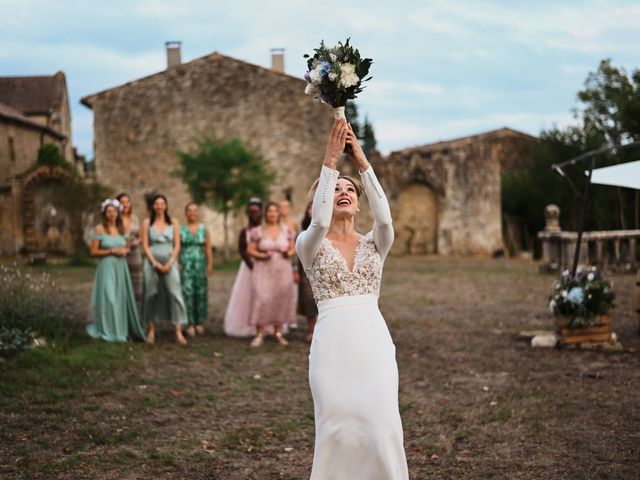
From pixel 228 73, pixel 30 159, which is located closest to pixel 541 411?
pixel 228 73

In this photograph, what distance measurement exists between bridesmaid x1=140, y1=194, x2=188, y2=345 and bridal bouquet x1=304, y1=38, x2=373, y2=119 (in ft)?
21.6

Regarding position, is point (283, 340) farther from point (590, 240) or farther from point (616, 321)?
point (590, 240)

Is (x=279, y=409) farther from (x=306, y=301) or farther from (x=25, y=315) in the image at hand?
(x=25, y=315)

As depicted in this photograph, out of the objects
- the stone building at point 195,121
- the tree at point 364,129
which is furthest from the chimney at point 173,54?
the tree at point 364,129

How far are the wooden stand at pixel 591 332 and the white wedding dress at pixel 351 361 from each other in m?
6.10

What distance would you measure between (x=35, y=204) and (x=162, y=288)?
70.3 ft

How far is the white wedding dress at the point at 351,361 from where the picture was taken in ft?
11.7

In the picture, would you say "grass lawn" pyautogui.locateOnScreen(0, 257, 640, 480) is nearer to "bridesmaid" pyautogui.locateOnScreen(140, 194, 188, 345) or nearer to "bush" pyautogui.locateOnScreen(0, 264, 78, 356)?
"bush" pyautogui.locateOnScreen(0, 264, 78, 356)

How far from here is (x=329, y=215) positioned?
3.73 meters

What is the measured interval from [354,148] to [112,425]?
12.1ft

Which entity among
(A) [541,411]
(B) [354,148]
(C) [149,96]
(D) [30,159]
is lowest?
(A) [541,411]

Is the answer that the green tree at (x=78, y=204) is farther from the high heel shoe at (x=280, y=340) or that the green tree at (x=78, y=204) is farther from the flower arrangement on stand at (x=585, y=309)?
the flower arrangement on stand at (x=585, y=309)

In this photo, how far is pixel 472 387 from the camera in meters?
7.50

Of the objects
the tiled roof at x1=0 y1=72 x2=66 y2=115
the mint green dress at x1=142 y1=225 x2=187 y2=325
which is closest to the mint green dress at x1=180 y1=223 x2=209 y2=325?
the mint green dress at x1=142 y1=225 x2=187 y2=325
